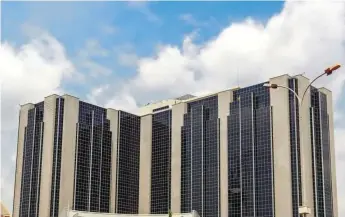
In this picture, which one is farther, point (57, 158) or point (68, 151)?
point (68, 151)

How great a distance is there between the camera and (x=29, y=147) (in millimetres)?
107188

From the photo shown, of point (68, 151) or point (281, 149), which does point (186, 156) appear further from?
point (68, 151)

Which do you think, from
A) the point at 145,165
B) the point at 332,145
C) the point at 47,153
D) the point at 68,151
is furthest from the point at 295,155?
the point at 47,153

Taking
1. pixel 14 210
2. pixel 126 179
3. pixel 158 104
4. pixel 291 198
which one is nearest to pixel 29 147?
pixel 14 210

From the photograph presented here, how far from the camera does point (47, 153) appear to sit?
102250 millimetres

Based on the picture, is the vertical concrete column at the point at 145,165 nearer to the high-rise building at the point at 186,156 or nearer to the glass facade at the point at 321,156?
the high-rise building at the point at 186,156

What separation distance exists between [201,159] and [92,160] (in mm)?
20296

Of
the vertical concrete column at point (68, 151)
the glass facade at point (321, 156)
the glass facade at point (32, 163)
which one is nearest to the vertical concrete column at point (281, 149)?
the glass facade at point (321, 156)

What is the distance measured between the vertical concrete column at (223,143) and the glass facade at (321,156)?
1484cm

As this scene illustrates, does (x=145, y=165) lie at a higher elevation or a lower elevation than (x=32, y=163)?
higher

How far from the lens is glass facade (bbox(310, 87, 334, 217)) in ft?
310

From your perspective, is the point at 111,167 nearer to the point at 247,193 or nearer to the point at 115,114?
the point at 115,114

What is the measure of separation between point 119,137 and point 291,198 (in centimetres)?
3700

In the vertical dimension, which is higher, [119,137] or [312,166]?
[119,137]
